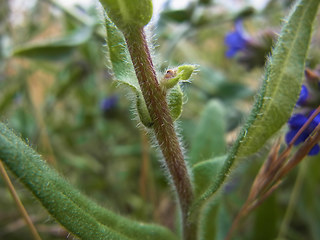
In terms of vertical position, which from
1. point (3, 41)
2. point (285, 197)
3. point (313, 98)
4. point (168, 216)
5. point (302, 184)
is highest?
point (3, 41)

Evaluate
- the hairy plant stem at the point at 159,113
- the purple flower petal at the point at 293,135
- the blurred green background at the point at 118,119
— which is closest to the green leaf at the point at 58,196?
the hairy plant stem at the point at 159,113

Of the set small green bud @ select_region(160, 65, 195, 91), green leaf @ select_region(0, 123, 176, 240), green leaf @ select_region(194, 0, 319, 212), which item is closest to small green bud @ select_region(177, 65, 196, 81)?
small green bud @ select_region(160, 65, 195, 91)

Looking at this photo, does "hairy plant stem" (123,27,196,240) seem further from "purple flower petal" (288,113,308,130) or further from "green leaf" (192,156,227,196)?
"purple flower petal" (288,113,308,130)

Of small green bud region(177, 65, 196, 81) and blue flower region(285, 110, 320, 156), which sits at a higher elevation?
small green bud region(177, 65, 196, 81)

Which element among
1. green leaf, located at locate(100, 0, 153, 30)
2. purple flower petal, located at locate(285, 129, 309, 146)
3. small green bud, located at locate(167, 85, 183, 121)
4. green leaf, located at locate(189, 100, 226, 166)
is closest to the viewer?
green leaf, located at locate(100, 0, 153, 30)

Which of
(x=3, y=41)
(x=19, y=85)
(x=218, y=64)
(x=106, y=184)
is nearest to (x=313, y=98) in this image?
(x=106, y=184)

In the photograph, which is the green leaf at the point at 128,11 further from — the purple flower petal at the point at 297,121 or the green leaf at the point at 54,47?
the green leaf at the point at 54,47

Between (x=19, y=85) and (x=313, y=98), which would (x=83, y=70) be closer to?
(x=19, y=85)
